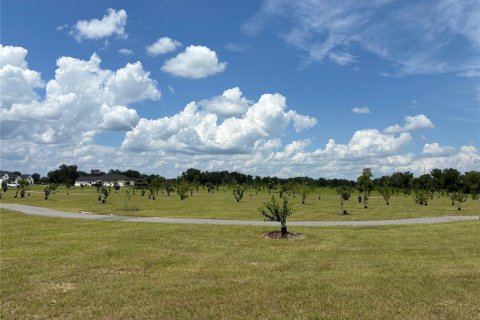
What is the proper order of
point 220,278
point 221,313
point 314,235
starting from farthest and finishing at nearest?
point 314,235 < point 220,278 < point 221,313

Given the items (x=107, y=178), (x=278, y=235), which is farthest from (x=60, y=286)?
(x=107, y=178)

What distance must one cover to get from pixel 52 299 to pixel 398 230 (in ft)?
57.7

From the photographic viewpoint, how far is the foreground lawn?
855cm

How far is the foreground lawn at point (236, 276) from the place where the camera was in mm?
8547

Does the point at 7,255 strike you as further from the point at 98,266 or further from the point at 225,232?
the point at 225,232

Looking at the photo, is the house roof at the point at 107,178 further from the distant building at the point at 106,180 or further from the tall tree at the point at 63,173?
the tall tree at the point at 63,173

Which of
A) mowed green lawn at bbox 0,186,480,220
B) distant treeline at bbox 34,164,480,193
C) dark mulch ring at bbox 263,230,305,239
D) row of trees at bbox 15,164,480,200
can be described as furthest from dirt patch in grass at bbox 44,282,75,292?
distant treeline at bbox 34,164,480,193

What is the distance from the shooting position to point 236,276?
11484 mm

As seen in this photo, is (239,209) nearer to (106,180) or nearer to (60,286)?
(60,286)

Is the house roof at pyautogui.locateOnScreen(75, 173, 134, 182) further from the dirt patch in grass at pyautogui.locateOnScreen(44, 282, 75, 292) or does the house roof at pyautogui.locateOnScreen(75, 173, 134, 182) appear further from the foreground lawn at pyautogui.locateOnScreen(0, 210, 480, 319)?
the dirt patch in grass at pyautogui.locateOnScreen(44, 282, 75, 292)

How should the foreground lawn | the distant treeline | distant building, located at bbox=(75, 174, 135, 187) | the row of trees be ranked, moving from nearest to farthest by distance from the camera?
the foreground lawn < the row of trees < the distant treeline < distant building, located at bbox=(75, 174, 135, 187)

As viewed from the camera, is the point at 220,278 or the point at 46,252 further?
the point at 46,252

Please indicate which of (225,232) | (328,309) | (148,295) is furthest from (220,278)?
(225,232)

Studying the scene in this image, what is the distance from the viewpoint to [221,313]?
834cm
